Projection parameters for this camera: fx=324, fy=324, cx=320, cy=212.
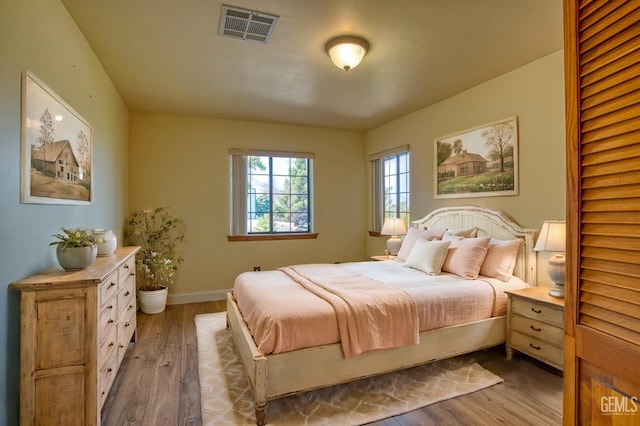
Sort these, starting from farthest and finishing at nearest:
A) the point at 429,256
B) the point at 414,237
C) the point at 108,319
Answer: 1. the point at 414,237
2. the point at 429,256
3. the point at 108,319

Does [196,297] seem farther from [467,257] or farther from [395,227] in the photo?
[467,257]

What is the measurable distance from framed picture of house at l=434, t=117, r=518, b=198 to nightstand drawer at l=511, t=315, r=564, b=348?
1212 mm

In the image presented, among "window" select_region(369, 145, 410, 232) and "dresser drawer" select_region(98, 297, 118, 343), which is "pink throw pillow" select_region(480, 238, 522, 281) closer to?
"window" select_region(369, 145, 410, 232)

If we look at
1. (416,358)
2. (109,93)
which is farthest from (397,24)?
(109,93)

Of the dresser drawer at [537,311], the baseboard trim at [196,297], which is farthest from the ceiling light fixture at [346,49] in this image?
the baseboard trim at [196,297]

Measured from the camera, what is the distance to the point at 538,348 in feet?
8.29

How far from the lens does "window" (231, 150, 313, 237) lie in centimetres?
484

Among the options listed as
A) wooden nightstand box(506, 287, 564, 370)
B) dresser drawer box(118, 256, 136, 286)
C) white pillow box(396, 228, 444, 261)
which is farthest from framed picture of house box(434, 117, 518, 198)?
dresser drawer box(118, 256, 136, 286)

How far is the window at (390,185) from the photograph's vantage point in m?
4.77

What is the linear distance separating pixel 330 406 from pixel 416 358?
740 mm

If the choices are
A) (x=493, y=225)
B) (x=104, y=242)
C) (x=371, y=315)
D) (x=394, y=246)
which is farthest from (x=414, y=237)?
(x=104, y=242)

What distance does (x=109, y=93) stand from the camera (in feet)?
10.8

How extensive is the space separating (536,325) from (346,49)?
8.63 feet

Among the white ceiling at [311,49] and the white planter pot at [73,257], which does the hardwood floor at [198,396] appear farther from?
the white ceiling at [311,49]
